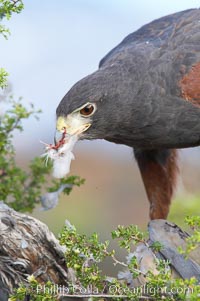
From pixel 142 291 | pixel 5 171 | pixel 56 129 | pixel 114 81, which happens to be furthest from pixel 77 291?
pixel 5 171

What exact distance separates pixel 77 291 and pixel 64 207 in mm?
4038

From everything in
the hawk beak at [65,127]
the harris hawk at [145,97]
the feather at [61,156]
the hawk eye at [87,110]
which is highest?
the harris hawk at [145,97]

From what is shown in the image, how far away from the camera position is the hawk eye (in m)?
4.74

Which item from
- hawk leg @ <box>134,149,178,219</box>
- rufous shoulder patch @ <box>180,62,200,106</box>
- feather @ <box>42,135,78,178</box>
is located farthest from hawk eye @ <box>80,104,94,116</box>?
hawk leg @ <box>134,149,178,219</box>

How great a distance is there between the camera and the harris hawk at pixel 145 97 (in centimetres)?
477

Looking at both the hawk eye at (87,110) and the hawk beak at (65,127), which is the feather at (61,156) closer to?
the hawk beak at (65,127)

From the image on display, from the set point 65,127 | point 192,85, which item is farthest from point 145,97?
point 65,127

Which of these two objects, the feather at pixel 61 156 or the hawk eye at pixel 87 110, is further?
the hawk eye at pixel 87 110

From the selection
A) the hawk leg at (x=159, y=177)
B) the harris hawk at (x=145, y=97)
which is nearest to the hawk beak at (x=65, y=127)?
the harris hawk at (x=145, y=97)

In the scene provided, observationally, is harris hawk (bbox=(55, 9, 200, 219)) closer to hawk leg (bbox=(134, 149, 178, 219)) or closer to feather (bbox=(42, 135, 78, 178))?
feather (bbox=(42, 135, 78, 178))

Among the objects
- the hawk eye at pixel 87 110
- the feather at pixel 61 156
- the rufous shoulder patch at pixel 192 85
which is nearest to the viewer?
the feather at pixel 61 156

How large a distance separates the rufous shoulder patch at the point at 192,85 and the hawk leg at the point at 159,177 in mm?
963

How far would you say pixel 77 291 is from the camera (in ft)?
12.8

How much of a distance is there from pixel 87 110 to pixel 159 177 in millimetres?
1514
